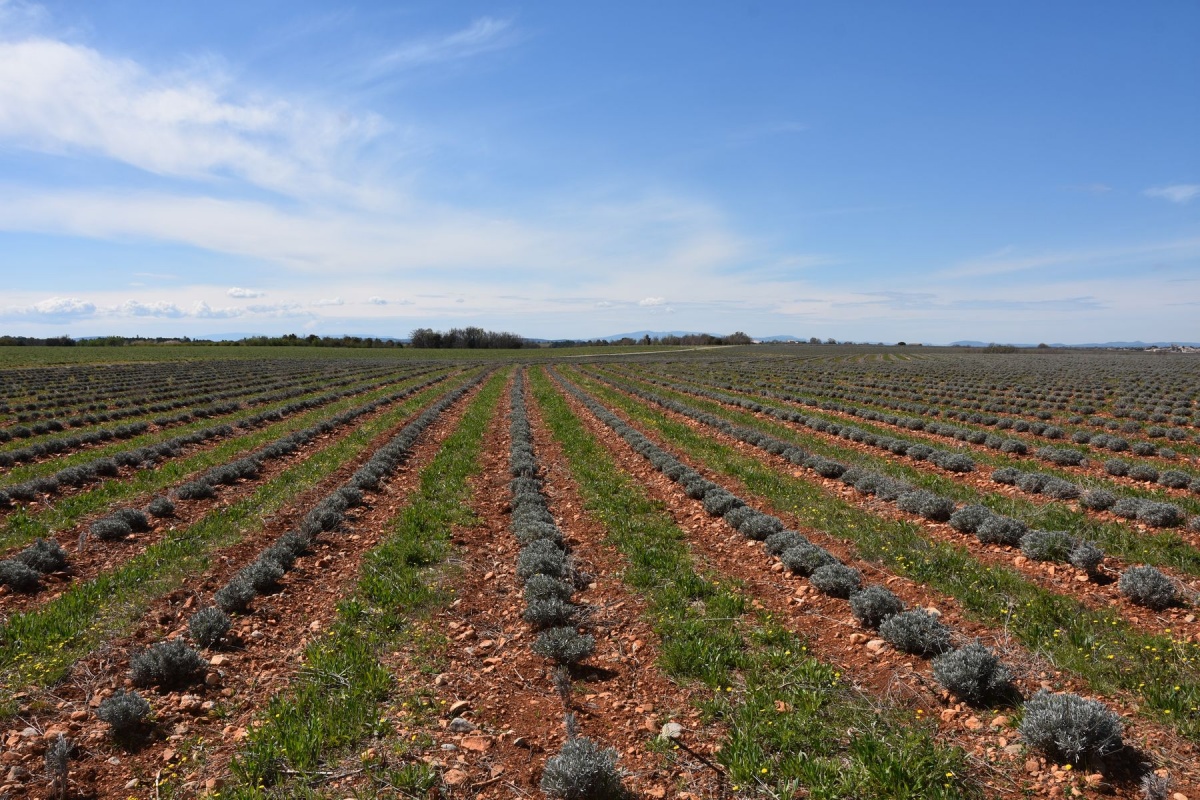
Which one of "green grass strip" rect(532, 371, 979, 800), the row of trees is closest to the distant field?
"green grass strip" rect(532, 371, 979, 800)

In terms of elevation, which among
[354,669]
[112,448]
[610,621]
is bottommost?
[610,621]

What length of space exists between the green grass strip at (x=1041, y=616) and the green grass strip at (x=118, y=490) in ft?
47.6

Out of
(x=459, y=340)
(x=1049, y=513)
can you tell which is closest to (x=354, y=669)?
(x=1049, y=513)

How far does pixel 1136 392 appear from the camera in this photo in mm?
36625

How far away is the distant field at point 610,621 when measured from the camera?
502cm

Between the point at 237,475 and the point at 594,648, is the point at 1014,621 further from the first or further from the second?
the point at 237,475

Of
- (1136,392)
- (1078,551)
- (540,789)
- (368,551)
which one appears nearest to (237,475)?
(368,551)

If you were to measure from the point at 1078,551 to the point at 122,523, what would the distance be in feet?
52.7

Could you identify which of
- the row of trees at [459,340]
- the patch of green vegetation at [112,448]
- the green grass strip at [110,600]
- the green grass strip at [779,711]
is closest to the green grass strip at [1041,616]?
the green grass strip at [779,711]

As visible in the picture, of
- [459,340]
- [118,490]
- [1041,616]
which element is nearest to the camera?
[1041,616]

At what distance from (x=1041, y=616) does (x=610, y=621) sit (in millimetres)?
5290

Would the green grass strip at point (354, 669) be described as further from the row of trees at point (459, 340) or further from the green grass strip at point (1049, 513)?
the row of trees at point (459, 340)

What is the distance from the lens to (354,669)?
6.43m

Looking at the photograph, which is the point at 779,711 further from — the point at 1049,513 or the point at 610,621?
the point at 1049,513
